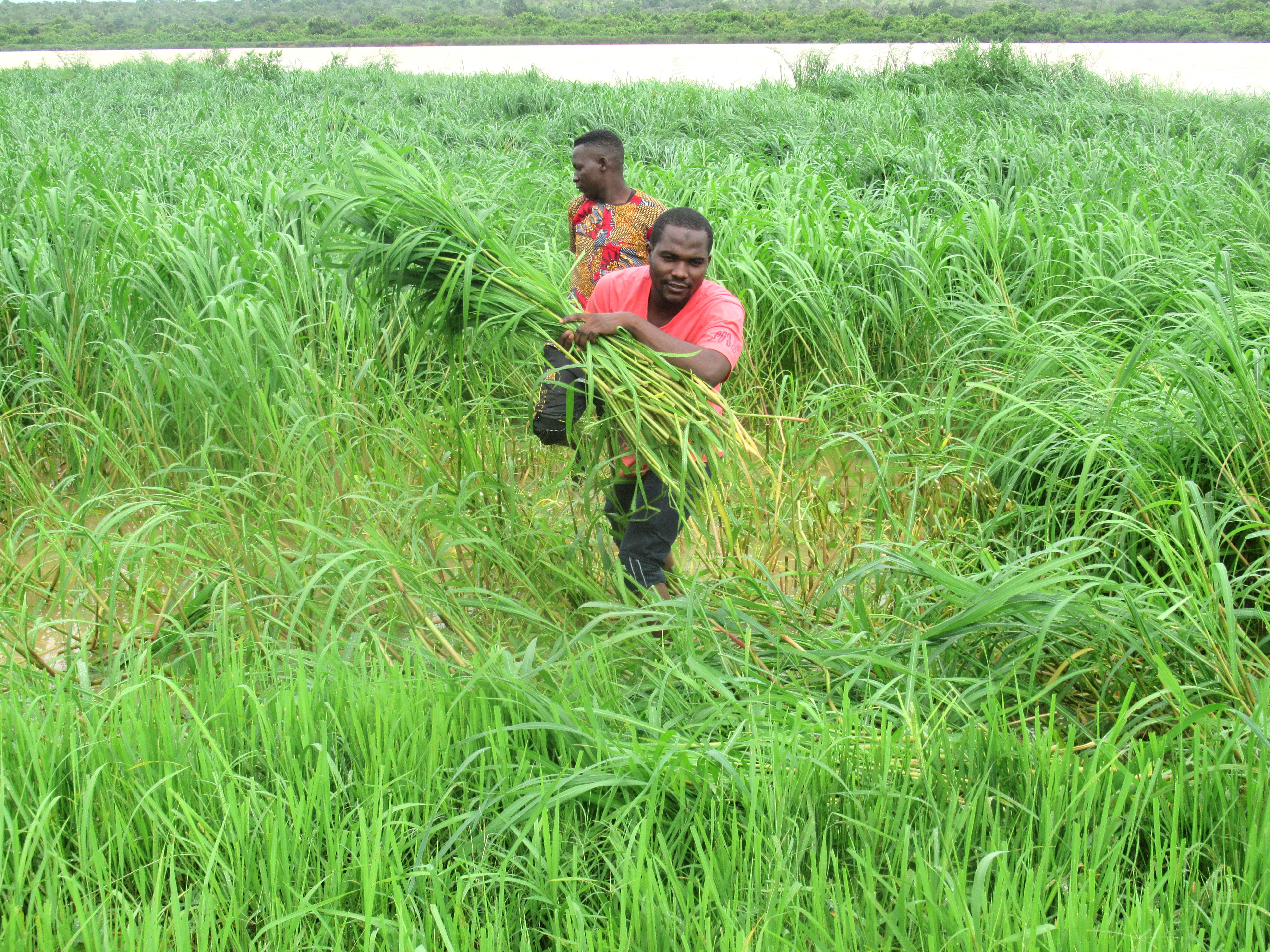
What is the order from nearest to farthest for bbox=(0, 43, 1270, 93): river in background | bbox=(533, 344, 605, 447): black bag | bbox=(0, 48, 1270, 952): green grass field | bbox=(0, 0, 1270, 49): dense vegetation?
bbox=(0, 48, 1270, 952): green grass field, bbox=(533, 344, 605, 447): black bag, bbox=(0, 43, 1270, 93): river in background, bbox=(0, 0, 1270, 49): dense vegetation

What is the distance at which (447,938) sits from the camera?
127 centimetres

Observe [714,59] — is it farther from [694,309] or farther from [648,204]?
[694,309]

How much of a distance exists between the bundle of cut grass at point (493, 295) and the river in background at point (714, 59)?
38.3ft

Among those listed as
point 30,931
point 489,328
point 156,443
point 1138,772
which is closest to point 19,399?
point 156,443

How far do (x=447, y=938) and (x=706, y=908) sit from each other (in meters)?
0.37

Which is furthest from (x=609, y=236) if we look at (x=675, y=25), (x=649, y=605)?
(x=675, y=25)

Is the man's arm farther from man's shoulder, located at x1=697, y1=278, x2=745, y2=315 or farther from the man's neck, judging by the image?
the man's neck

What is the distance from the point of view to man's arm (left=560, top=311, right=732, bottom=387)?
2.13 m

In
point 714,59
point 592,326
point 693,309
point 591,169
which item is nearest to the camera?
point 592,326

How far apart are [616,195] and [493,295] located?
4.42ft

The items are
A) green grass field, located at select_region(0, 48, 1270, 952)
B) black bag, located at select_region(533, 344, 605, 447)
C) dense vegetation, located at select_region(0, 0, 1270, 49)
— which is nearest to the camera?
green grass field, located at select_region(0, 48, 1270, 952)

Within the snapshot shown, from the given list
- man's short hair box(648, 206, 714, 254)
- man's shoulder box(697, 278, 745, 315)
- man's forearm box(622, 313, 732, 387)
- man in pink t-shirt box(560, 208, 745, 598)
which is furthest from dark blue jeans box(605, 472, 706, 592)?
man's short hair box(648, 206, 714, 254)

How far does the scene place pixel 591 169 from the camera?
3.38m

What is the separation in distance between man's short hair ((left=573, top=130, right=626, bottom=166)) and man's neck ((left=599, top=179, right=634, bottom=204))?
0.07m
